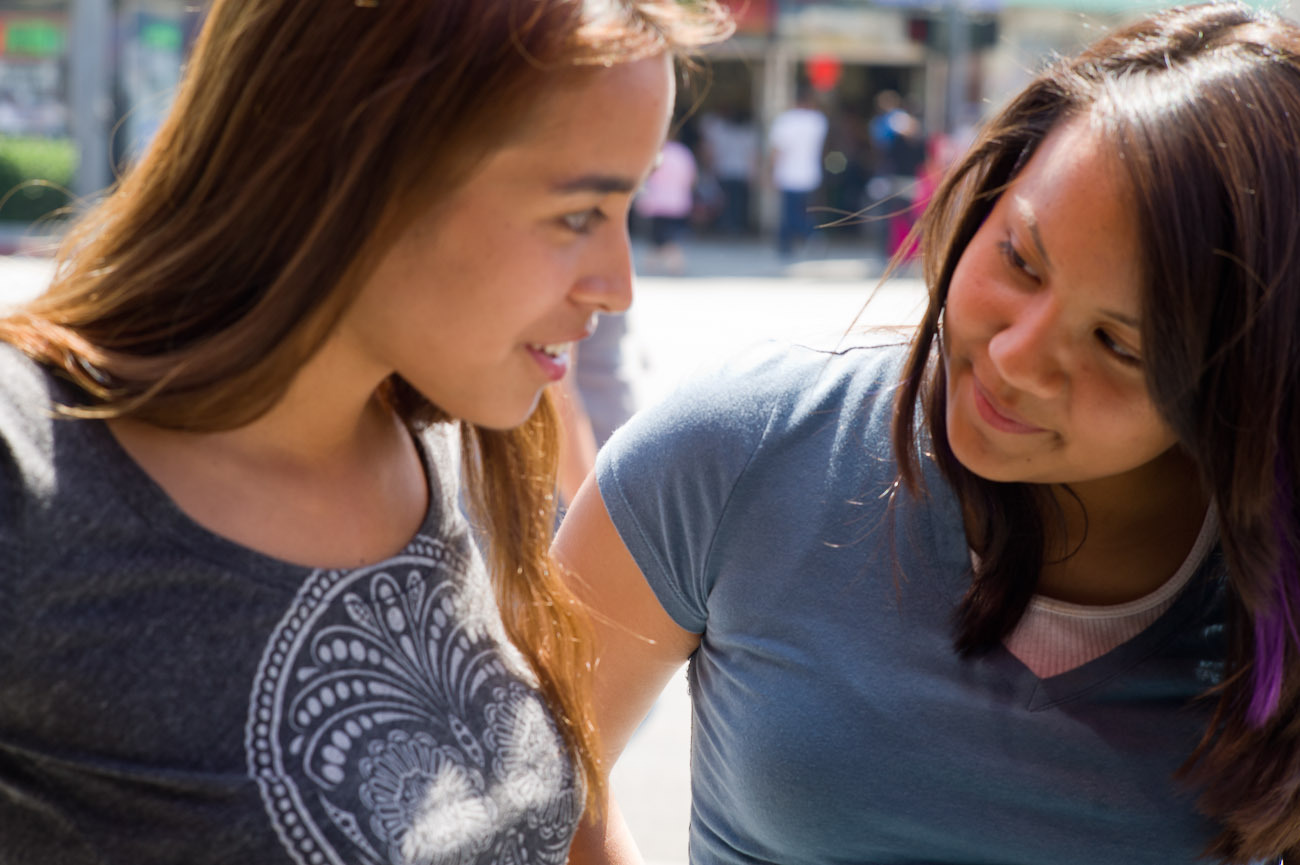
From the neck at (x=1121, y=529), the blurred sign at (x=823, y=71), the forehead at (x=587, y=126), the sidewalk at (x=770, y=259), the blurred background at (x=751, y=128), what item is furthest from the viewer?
the blurred sign at (x=823, y=71)

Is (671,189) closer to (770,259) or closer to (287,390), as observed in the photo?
(770,259)

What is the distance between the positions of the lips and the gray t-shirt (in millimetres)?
605

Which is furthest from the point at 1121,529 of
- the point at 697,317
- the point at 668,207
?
the point at 668,207

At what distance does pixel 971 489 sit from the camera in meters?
1.56

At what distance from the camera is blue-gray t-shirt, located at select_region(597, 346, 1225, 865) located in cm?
148

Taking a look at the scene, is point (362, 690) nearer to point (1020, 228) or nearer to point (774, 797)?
point (774, 797)

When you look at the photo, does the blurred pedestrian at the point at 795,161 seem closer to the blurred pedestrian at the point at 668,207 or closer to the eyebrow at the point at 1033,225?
the blurred pedestrian at the point at 668,207

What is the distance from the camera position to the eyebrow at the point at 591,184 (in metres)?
1.13

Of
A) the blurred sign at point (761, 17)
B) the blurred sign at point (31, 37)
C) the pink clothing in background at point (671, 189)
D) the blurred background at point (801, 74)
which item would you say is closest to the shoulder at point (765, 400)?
the pink clothing in background at point (671, 189)

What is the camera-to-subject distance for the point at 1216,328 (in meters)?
1.39

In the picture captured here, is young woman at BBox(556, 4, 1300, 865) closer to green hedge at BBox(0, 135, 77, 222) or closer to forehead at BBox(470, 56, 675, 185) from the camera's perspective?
forehead at BBox(470, 56, 675, 185)

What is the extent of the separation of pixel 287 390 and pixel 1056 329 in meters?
0.74

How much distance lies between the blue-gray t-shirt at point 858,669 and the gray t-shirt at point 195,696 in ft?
1.37

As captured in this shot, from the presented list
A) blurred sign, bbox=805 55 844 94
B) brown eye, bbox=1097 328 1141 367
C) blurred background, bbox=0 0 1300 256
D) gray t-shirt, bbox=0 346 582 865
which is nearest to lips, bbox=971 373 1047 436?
brown eye, bbox=1097 328 1141 367
